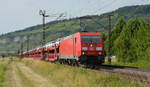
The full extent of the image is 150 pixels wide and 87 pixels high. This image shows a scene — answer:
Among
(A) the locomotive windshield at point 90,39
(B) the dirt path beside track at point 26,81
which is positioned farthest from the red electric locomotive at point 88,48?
(B) the dirt path beside track at point 26,81

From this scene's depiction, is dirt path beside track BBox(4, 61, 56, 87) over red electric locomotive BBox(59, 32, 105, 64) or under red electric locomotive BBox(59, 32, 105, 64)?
under

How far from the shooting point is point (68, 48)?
30109mm

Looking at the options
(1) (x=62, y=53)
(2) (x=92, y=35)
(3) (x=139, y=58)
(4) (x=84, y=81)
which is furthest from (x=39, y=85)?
(3) (x=139, y=58)

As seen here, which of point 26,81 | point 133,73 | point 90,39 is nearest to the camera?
point 133,73

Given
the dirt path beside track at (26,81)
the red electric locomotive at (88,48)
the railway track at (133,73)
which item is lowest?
the dirt path beside track at (26,81)

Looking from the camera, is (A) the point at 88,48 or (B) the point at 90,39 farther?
(B) the point at 90,39

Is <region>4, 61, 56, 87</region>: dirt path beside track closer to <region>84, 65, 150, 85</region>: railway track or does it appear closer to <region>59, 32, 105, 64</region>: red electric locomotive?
<region>59, 32, 105, 64</region>: red electric locomotive

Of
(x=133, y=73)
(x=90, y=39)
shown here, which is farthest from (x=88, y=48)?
(x=133, y=73)

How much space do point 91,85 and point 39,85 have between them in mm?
4206

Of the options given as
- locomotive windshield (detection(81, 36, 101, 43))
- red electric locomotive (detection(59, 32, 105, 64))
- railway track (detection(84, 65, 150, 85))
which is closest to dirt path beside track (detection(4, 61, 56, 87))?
red electric locomotive (detection(59, 32, 105, 64))

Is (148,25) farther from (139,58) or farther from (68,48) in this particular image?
(68,48)

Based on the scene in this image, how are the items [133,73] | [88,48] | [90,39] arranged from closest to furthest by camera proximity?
[133,73], [88,48], [90,39]

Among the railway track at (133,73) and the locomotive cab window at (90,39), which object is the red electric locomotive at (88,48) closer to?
the locomotive cab window at (90,39)

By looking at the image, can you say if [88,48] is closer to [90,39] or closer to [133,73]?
[90,39]
